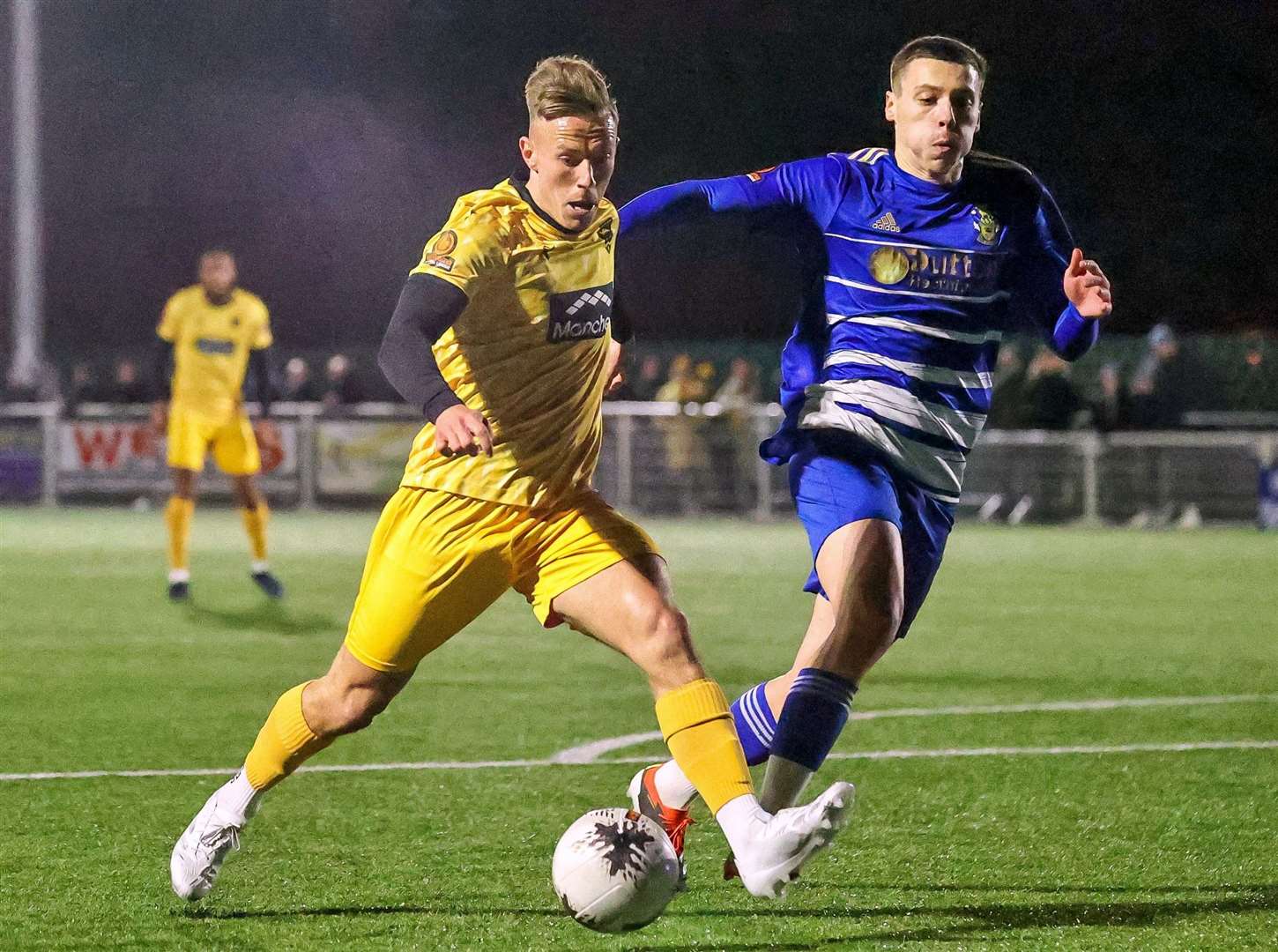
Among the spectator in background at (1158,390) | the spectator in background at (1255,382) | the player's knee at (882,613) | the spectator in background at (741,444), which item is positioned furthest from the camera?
the spectator in background at (1255,382)

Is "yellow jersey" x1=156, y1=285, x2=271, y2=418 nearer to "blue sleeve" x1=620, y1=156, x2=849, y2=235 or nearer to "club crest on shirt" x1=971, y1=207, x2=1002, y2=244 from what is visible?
"blue sleeve" x1=620, y1=156, x2=849, y2=235

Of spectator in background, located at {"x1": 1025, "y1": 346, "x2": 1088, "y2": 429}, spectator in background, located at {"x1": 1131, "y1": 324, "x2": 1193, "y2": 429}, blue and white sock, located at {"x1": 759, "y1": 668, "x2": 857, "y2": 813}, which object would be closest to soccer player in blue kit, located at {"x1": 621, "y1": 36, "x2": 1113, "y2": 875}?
blue and white sock, located at {"x1": 759, "y1": 668, "x2": 857, "y2": 813}

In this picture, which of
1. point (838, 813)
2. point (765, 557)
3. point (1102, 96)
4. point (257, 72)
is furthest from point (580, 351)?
point (257, 72)

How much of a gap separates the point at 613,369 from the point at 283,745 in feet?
4.31

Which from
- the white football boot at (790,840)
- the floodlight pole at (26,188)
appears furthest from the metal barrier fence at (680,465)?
the white football boot at (790,840)

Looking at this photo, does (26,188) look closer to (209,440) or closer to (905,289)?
(209,440)

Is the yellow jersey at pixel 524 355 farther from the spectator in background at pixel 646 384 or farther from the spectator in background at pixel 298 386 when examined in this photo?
the spectator in background at pixel 646 384

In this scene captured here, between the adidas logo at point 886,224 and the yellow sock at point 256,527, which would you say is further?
the yellow sock at point 256,527

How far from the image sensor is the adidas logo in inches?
218

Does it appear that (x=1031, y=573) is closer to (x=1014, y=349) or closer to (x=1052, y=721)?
(x=1052, y=721)

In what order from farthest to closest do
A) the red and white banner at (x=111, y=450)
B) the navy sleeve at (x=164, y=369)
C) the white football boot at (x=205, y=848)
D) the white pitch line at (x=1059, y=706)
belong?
the red and white banner at (x=111, y=450) → the navy sleeve at (x=164, y=369) → the white pitch line at (x=1059, y=706) → the white football boot at (x=205, y=848)

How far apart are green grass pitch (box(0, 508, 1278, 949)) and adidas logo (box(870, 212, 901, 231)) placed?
1.79 meters

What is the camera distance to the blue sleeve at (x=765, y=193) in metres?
5.55

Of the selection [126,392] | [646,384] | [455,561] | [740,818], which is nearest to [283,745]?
[455,561]
